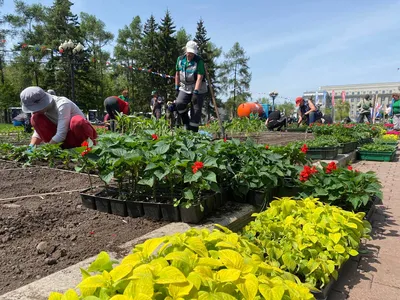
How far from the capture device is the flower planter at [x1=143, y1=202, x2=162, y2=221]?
7.55ft

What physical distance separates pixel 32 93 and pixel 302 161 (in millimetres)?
3136

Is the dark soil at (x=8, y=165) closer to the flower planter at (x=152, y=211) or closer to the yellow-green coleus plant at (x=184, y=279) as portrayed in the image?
the flower planter at (x=152, y=211)

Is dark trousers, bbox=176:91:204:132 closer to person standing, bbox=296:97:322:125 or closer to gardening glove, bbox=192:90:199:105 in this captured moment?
gardening glove, bbox=192:90:199:105

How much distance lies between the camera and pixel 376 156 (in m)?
7.38

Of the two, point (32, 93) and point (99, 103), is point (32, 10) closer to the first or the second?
point (99, 103)

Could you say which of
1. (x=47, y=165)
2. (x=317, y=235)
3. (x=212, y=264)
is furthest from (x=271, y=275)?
(x=47, y=165)

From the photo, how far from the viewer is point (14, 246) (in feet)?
6.07

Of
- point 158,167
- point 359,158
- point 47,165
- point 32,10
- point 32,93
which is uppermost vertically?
point 32,10

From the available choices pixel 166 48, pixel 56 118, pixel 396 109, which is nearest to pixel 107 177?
pixel 56 118

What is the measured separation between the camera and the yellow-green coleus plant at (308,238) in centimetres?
165

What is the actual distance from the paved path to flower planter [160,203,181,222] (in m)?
1.09

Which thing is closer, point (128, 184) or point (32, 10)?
point (128, 184)

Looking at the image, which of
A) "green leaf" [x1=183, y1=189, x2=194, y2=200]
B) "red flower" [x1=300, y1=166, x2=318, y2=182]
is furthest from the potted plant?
"green leaf" [x1=183, y1=189, x2=194, y2=200]

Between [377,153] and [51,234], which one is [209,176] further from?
[377,153]
